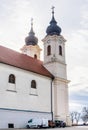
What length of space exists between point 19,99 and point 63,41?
15035mm

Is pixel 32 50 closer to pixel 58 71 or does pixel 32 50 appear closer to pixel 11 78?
A: pixel 58 71

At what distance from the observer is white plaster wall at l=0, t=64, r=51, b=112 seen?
30578mm

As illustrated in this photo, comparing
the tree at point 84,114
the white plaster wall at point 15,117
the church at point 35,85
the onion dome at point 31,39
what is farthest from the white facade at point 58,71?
Result: the tree at point 84,114

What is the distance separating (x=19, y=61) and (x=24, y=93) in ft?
14.7

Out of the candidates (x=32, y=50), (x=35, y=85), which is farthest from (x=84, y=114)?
(x=35, y=85)

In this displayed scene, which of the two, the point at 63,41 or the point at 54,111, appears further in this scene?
the point at 63,41

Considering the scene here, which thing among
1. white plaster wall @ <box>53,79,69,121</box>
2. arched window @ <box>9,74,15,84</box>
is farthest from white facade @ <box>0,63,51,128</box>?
white plaster wall @ <box>53,79,69,121</box>

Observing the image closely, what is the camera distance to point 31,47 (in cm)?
4912

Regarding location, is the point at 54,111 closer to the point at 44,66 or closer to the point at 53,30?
the point at 44,66

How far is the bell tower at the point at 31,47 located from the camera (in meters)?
48.9

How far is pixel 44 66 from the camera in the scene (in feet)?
137

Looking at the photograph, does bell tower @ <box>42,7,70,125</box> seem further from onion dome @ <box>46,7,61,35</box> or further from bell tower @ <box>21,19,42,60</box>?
bell tower @ <box>21,19,42,60</box>

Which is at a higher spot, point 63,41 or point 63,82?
point 63,41

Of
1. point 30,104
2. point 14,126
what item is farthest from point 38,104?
point 14,126
